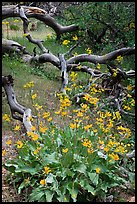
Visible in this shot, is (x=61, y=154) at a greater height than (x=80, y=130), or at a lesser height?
lesser

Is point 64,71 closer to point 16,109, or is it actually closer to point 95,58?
point 95,58

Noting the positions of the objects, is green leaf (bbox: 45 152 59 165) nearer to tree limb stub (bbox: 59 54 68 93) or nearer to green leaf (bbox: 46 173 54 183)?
green leaf (bbox: 46 173 54 183)

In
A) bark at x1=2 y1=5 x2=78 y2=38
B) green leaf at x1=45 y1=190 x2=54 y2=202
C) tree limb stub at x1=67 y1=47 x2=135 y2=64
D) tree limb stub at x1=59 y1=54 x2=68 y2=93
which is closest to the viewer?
green leaf at x1=45 y1=190 x2=54 y2=202

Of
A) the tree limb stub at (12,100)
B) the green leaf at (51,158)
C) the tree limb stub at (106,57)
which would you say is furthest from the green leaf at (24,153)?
the tree limb stub at (106,57)

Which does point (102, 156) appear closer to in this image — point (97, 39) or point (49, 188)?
point (49, 188)

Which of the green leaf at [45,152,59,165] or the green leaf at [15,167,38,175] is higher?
the green leaf at [45,152,59,165]

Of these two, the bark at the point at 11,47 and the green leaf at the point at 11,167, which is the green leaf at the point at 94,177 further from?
the bark at the point at 11,47

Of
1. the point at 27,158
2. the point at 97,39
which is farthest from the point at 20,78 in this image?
Result: the point at 27,158

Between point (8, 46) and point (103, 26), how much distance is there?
8.52 feet

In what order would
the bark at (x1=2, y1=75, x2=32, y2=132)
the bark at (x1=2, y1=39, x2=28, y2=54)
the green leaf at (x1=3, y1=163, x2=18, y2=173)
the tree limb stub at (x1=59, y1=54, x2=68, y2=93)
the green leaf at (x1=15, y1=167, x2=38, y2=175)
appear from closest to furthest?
the green leaf at (x1=15, y1=167, x2=38, y2=175) → the green leaf at (x1=3, y1=163, x2=18, y2=173) → the bark at (x1=2, y1=75, x2=32, y2=132) → the tree limb stub at (x1=59, y1=54, x2=68, y2=93) → the bark at (x1=2, y1=39, x2=28, y2=54)

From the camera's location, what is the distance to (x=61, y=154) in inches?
165

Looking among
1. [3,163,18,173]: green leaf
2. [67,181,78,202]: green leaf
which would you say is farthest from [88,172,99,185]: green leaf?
[3,163,18,173]: green leaf

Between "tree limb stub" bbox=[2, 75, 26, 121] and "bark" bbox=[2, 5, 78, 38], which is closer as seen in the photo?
"tree limb stub" bbox=[2, 75, 26, 121]

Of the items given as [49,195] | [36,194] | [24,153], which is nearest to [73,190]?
[49,195]
